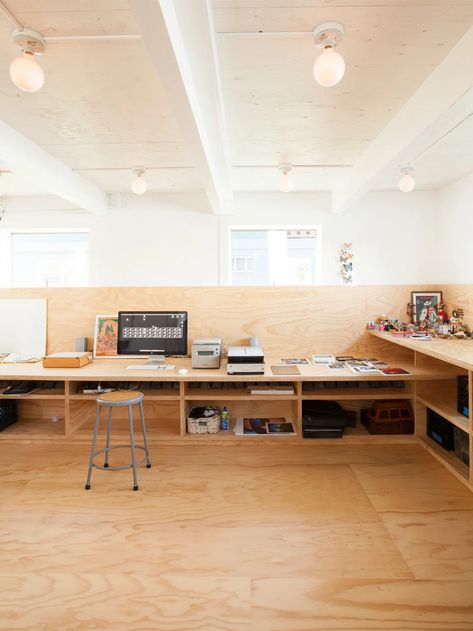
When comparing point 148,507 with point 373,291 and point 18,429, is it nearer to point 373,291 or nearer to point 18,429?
point 18,429

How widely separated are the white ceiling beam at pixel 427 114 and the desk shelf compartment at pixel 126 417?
2.63m

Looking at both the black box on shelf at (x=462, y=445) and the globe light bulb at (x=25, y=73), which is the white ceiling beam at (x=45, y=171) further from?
the black box on shelf at (x=462, y=445)

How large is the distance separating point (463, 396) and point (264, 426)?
5.14ft

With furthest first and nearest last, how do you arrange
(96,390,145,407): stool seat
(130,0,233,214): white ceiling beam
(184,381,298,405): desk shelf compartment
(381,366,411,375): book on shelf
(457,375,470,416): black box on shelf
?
(184,381,298,405): desk shelf compartment < (381,366,411,375): book on shelf < (457,375,470,416): black box on shelf < (96,390,145,407): stool seat < (130,0,233,214): white ceiling beam

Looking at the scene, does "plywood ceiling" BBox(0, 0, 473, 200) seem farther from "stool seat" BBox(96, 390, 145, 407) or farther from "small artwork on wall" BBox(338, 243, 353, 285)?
"stool seat" BBox(96, 390, 145, 407)

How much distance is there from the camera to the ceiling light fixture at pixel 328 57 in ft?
5.03

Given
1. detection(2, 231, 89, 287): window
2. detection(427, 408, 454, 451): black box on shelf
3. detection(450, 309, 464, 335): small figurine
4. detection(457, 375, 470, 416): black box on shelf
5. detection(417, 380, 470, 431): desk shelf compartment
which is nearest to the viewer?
detection(457, 375, 470, 416): black box on shelf

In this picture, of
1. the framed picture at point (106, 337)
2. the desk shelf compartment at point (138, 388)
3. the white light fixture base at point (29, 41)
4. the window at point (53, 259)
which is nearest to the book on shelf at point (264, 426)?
the desk shelf compartment at point (138, 388)

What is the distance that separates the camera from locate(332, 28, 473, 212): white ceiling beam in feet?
5.87

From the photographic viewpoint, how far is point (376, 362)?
3.31 meters

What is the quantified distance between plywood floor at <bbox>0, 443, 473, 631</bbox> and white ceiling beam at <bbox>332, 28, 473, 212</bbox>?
221 cm

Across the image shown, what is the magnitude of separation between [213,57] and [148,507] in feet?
8.16

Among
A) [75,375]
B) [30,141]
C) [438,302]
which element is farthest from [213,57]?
[438,302]

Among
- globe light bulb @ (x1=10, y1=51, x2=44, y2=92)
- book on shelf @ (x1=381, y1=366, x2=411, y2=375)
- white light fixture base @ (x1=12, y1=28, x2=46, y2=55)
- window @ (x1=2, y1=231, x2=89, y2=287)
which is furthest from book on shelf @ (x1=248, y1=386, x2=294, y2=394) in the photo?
window @ (x1=2, y1=231, x2=89, y2=287)
